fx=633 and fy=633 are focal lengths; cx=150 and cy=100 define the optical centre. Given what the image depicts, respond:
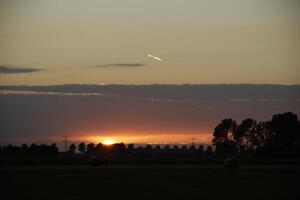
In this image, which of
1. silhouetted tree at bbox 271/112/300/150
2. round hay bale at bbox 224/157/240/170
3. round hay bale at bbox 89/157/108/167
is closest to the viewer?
round hay bale at bbox 224/157/240/170

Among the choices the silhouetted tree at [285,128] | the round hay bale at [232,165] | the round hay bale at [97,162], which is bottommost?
the round hay bale at [232,165]

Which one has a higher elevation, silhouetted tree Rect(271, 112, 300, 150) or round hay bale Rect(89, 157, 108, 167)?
silhouetted tree Rect(271, 112, 300, 150)

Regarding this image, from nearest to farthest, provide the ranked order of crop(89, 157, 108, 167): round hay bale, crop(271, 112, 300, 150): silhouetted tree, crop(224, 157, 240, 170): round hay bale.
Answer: crop(224, 157, 240, 170): round hay bale
crop(89, 157, 108, 167): round hay bale
crop(271, 112, 300, 150): silhouetted tree

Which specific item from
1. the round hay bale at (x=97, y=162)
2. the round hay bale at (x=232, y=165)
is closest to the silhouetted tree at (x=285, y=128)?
the round hay bale at (x=97, y=162)

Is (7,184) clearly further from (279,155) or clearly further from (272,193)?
(279,155)

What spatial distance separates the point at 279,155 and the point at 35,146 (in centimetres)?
8768

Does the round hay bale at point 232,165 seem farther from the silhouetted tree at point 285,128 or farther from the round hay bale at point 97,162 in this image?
the silhouetted tree at point 285,128

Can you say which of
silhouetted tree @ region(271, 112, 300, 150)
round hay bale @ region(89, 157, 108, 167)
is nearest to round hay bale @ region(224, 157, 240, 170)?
round hay bale @ region(89, 157, 108, 167)

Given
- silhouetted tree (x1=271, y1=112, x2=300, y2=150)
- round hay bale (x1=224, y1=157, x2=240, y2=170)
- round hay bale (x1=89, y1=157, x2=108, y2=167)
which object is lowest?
round hay bale (x1=224, y1=157, x2=240, y2=170)

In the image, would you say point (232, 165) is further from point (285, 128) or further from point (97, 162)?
point (285, 128)

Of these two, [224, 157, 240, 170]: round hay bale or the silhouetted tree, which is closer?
[224, 157, 240, 170]: round hay bale

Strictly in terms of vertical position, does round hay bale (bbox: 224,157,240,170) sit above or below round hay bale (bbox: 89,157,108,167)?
below

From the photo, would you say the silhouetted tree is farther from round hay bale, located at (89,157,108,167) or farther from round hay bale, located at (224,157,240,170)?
round hay bale, located at (224,157,240,170)

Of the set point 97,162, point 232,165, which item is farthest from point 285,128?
point 232,165
